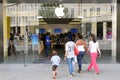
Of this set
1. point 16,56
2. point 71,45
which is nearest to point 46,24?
point 16,56

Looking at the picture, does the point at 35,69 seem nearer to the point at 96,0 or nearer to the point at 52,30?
the point at 96,0

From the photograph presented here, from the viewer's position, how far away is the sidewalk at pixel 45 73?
1429cm

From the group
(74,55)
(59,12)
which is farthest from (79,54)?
(59,12)

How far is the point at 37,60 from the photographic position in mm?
20422

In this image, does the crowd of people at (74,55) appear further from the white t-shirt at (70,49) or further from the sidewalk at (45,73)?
the sidewalk at (45,73)

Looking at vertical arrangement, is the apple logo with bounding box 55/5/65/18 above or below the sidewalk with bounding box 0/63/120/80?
above

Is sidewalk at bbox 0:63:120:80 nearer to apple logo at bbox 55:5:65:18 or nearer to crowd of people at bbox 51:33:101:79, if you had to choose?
crowd of people at bbox 51:33:101:79

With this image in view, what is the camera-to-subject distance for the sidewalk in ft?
46.9

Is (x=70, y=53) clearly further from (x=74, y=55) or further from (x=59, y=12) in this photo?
(x=59, y=12)

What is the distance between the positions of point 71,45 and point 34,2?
8.09 metres

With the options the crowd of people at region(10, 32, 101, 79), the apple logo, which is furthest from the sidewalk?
the apple logo

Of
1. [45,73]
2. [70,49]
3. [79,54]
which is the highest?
[70,49]

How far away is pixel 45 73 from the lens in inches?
608

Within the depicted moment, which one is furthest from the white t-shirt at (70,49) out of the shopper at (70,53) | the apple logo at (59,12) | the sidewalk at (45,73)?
the apple logo at (59,12)
